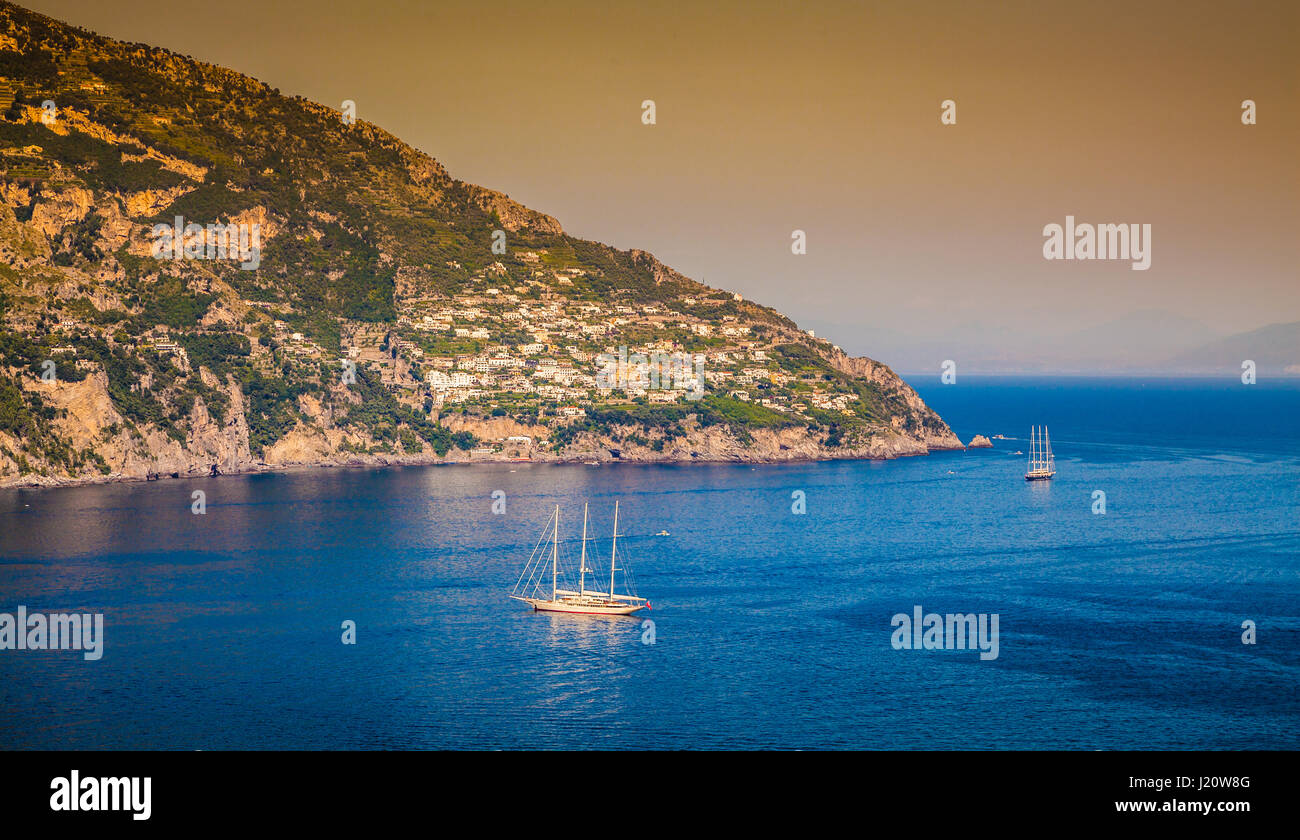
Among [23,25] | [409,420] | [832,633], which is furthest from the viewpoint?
[23,25]

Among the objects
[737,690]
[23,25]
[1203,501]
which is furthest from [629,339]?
[737,690]

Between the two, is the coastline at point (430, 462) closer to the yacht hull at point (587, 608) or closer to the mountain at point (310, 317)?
the mountain at point (310, 317)

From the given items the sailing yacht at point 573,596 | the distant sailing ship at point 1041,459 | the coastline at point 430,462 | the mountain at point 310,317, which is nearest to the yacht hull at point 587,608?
the sailing yacht at point 573,596

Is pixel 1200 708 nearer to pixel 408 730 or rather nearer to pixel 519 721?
pixel 519 721

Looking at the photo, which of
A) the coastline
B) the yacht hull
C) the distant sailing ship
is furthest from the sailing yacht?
the distant sailing ship

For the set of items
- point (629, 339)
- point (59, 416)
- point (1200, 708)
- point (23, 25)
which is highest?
point (23, 25)
